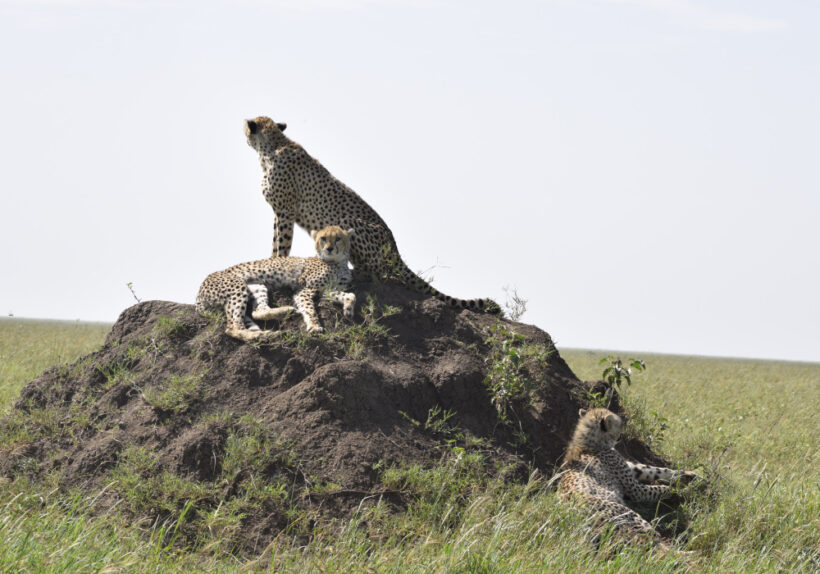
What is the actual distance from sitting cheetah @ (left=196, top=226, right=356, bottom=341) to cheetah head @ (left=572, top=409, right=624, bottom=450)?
1.89 m

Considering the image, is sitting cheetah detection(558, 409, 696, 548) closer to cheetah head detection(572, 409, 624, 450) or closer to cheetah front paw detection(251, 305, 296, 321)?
cheetah head detection(572, 409, 624, 450)

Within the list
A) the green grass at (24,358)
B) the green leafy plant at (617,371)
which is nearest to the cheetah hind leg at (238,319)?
the green grass at (24,358)

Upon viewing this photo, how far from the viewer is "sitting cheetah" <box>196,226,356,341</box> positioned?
7.25 meters

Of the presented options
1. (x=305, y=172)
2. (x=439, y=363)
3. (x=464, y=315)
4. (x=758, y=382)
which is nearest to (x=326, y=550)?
(x=439, y=363)

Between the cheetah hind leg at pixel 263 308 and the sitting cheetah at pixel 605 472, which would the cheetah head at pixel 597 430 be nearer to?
the sitting cheetah at pixel 605 472

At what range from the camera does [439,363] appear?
716 cm

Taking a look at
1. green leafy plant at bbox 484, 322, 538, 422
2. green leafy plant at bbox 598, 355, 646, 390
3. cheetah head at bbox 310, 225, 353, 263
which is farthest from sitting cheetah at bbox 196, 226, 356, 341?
green leafy plant at bbox 598, 355, 646, 390

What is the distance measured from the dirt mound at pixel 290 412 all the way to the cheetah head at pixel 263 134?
1768 mm

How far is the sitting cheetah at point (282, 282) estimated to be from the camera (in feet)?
23.8

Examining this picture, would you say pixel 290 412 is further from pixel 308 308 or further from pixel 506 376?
pixel 506 376

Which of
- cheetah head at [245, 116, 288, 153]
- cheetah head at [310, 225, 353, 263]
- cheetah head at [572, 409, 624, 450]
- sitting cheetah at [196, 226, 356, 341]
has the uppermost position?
cheetah head at [245, 116, 288, 153]

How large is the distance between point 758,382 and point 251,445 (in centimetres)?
1578

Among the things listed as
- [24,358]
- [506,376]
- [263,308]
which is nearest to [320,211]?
[263,308]

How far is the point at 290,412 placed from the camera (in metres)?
6.52
